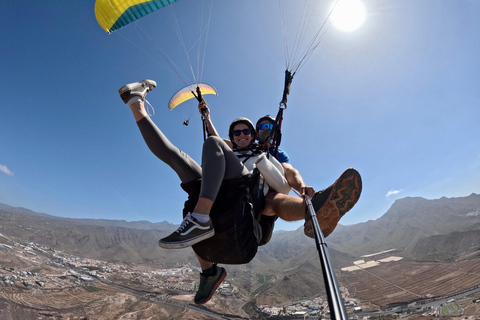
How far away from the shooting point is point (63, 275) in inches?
2347

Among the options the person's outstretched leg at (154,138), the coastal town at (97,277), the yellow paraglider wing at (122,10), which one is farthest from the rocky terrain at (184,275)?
the person's outstretched leg at (154,138)

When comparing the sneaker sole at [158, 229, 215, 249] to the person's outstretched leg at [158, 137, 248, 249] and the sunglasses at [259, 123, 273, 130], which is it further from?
the sunglasses at [259, 123, 273, 130]

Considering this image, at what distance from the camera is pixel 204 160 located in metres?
1.81

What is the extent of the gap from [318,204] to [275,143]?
1469 mm

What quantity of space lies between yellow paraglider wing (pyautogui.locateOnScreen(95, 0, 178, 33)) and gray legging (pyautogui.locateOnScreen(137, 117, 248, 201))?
2.91 metres

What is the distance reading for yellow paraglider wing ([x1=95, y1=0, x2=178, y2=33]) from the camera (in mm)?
3508

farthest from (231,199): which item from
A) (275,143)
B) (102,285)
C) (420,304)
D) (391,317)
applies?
(102,285)

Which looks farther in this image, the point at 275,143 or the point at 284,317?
the point at 284,317

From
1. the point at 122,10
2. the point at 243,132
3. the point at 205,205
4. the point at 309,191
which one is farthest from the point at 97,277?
the point at 309,191

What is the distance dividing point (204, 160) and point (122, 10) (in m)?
3.46

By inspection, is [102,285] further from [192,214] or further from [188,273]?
[192,214]

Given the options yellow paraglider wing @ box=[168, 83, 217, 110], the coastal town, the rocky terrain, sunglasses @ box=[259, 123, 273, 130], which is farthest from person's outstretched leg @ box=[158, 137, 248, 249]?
the coastal town

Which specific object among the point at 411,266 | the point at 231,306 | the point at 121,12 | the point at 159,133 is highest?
the point at 121,12

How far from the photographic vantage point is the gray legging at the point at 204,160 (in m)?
1.78
